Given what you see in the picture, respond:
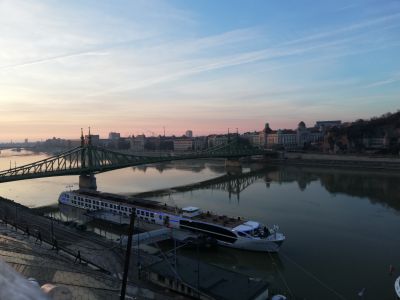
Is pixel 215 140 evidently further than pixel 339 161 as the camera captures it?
Yes

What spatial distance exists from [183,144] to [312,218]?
3769 inches

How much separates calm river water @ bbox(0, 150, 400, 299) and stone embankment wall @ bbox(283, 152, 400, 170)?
466 cm

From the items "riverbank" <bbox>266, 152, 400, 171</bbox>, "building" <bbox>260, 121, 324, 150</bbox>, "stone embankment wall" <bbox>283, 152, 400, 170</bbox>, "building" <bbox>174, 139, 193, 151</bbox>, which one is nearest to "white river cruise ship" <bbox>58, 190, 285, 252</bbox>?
"riverbank" <bbox>266, 152, 400, 171</bbox>

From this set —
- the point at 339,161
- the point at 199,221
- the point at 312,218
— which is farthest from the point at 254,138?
the point at 199,221

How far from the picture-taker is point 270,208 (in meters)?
26.7

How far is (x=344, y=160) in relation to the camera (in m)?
56.1

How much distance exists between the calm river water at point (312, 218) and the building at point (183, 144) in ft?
226

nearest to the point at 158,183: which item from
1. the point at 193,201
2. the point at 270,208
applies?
the point at 193,201

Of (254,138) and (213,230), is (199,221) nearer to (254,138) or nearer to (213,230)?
(213,230)

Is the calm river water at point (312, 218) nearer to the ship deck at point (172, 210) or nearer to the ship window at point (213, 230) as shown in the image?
the ship window at point (213, 230)

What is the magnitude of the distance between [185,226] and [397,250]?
32.9ft

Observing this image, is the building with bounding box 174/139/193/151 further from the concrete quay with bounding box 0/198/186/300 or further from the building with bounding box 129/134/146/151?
Answer: the concrete quay with bounding box 0/198/186/300

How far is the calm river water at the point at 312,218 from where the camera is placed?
1429 centimetres

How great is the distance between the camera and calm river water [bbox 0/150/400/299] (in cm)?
1429
